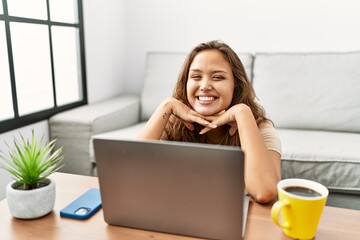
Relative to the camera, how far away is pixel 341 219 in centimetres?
82

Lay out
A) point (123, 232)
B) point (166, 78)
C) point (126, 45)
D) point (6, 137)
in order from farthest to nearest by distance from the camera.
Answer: point (126, 45) < point (166, 78) < point (6, 137) < point (123, 232)

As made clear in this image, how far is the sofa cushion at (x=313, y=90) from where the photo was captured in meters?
2.17

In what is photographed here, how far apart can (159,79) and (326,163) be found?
1362mm

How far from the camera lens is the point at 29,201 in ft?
2.63

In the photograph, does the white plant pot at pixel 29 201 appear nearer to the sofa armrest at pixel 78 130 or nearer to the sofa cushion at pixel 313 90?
the sofa armrest at pixel 78 130

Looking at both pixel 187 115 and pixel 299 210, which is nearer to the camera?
pixel 299 210

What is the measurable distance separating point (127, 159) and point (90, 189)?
0.37 metres

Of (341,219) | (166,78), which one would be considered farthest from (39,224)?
(166,78)

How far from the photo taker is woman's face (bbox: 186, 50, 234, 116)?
3.98 ft

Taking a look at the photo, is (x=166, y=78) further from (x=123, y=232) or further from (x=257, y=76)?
(x=123, y=232)

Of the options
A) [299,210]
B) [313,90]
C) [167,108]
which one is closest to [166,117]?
[167,108]

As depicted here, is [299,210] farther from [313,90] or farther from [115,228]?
[313,90]

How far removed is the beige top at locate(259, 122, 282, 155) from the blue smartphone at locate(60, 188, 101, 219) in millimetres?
572

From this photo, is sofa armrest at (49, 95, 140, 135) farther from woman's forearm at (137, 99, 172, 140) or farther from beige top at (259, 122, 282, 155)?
beige top at (259, 122, 282, 155)
